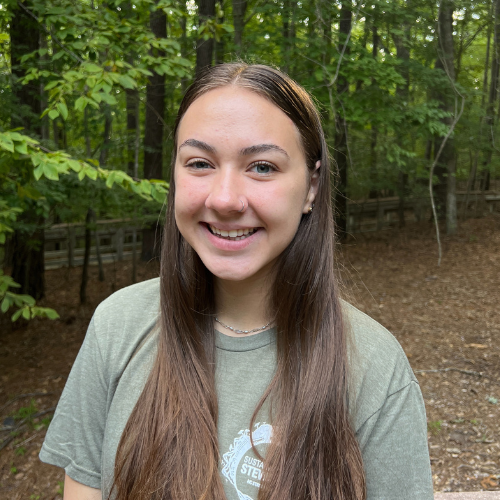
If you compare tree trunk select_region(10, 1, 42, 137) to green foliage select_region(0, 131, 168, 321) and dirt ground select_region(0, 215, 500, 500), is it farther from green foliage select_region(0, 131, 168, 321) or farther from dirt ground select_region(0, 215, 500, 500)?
dirt ground select_region(0, 215, 500, 500)

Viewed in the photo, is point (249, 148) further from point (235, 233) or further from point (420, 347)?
point (420, 347)

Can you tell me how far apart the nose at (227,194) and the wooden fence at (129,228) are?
773 centimetres

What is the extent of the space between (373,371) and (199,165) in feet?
2.32

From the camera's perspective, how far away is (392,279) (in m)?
10.5

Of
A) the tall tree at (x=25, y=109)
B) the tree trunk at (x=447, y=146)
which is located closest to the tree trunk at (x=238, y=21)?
the tall tree at (x=25, y=109)

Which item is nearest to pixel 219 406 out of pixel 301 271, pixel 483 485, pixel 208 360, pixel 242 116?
pixel 208 360

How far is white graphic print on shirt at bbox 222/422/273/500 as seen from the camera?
130cm

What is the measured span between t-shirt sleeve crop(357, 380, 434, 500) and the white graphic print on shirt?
0.84 ft

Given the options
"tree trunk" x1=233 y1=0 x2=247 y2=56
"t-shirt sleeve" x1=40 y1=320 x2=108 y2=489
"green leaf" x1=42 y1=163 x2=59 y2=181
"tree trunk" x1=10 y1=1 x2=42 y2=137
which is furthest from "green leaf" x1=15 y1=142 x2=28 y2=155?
"tree trunk" x1=233 y1=0 x2=247 y2=56

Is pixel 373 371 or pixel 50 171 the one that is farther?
pixel 50 171

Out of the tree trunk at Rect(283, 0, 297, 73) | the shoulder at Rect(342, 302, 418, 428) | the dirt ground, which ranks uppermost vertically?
the tree trunk at Rect(283, 0, 297, 73)

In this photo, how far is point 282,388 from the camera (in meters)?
1.35

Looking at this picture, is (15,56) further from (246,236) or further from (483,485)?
(483,485)

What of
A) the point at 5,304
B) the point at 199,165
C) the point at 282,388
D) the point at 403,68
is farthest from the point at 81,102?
the point at 403,68
